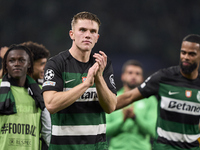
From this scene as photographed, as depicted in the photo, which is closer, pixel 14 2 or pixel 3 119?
pixel 3 119

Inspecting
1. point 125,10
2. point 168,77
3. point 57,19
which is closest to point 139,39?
point 125,10

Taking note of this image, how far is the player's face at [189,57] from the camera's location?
4.43 meters

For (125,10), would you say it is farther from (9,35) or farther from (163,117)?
(163,117)

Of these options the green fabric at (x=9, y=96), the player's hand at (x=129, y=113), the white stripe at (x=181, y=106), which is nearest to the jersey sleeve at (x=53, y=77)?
the green fabric at (x=9, y=96)

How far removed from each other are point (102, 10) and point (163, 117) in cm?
801

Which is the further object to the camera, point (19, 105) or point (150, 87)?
point (150, 87)

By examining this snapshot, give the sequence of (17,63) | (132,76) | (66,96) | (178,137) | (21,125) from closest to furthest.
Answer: (66,96) < (21,125) < (17,63) < (178,137) < (132,76)

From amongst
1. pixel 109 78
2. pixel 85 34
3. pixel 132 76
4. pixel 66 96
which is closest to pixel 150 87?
pixel 109 78

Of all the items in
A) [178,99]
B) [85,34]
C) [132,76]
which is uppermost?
[85,34]

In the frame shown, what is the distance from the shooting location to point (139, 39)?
11.4 meters

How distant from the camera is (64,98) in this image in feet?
9.27

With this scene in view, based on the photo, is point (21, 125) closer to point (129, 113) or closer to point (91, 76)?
point (91, 76)

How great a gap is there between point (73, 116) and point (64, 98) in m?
0.29

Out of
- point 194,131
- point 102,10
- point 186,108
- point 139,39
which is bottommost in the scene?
point 194,131
